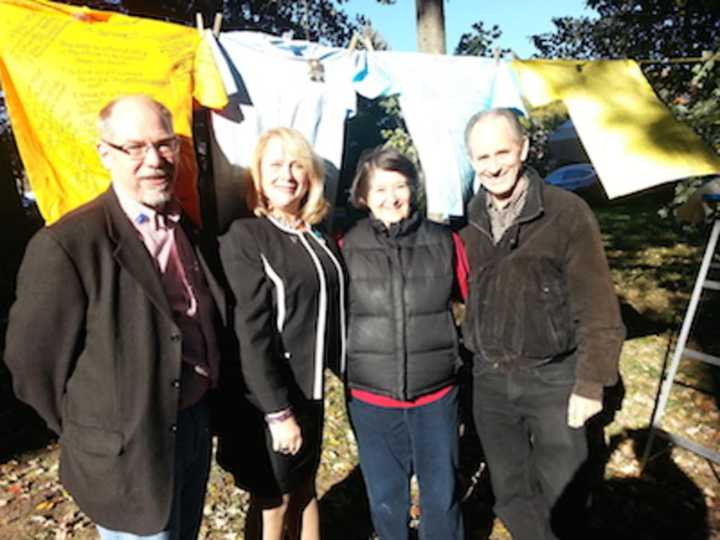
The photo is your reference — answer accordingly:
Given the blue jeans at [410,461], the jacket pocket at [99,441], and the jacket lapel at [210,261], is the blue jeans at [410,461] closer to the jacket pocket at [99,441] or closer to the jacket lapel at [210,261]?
the jacket lapel at [210,261]

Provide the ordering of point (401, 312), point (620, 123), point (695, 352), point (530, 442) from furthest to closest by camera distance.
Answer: point (695, 352) < point (620, 123) < point (530, 442) < point (401, 312)

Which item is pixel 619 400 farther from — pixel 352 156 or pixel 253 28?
pixel 253 28

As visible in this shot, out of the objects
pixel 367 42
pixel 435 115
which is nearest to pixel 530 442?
pixel 435 115

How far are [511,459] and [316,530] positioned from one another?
1.11 metres

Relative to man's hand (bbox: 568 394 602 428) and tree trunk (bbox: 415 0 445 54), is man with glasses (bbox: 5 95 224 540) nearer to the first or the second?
man's hand (bbox: 568 394 602 428)

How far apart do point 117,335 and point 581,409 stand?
6.51ft

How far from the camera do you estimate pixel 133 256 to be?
1526 mm

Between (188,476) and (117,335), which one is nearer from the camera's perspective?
(117,335)

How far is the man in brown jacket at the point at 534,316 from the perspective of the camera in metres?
2.06

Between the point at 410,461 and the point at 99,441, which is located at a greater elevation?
the point at 99,441

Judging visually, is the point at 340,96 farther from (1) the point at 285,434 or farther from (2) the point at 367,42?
(1) the point at 285,434

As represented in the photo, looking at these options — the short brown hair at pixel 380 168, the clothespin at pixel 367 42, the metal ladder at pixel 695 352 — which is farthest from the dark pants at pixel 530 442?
the clothespin at pixel 367 42

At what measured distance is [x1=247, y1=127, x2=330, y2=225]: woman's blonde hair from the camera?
202 cm

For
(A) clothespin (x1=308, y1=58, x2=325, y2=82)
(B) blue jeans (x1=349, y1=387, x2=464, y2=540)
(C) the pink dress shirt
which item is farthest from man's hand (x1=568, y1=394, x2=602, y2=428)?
(A) clothespin (x1=308, y1=58, x2=325, y2=82)
